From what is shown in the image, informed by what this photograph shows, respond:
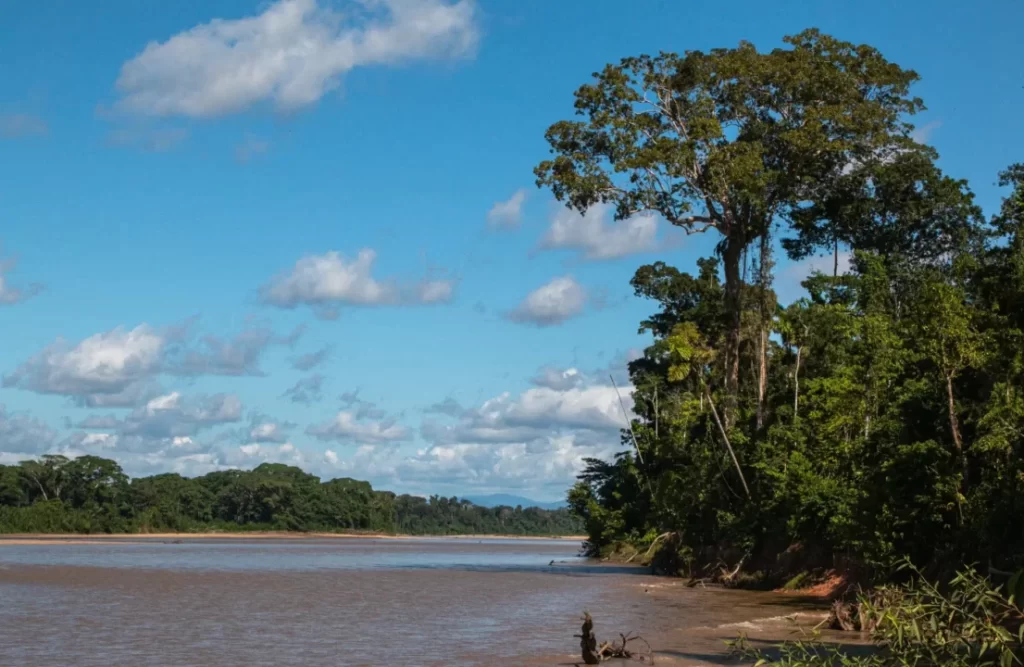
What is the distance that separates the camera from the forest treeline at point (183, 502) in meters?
98.8

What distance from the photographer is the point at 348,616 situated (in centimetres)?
2634

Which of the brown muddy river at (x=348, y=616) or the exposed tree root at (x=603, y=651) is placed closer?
the exposed tree root at (x=603, y=651)

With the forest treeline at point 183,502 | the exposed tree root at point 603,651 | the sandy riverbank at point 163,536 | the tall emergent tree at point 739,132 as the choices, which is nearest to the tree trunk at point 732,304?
the tall emergent tree at point 739,132

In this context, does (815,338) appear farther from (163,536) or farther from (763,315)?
(163,536)

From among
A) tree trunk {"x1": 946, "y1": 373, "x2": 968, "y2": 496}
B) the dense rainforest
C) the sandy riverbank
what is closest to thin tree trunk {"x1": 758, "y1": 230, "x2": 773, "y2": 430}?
the dense rainforest

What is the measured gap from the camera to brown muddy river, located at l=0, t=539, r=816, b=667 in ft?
63.1

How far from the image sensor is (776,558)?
109 ft

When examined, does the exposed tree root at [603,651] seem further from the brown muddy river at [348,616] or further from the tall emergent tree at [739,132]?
the tall emergent tree at [739,132]

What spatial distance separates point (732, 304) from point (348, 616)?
59.3 feet

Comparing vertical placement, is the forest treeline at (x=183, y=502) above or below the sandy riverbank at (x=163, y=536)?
above

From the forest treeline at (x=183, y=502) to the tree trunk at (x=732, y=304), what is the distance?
72.0 meters

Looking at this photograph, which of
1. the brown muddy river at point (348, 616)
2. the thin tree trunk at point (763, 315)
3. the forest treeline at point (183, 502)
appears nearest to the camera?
the brown muddy river at point (348, 616)

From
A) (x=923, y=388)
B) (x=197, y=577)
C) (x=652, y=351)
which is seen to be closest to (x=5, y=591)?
(x=197, y=577)

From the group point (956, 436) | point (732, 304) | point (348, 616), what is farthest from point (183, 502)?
point (956, 436)
